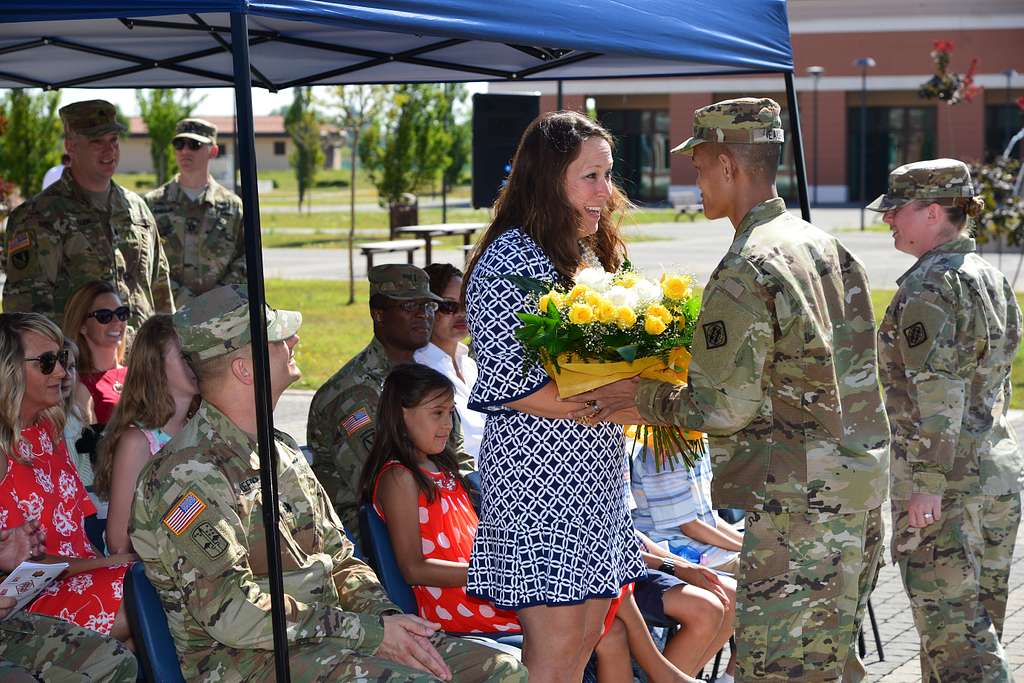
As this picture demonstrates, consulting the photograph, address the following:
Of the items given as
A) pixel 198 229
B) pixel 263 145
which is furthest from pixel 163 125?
pixel 263 145

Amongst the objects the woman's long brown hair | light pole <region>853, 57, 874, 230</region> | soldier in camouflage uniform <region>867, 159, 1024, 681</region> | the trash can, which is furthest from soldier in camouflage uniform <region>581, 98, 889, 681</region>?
light pole <region>853, 57, 874, 230</region>

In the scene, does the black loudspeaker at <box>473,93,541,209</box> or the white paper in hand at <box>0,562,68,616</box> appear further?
the black loudspeaker at <box>473,93,541,209</box>

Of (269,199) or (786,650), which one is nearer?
(786,650)

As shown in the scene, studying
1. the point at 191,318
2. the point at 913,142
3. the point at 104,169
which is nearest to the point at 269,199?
the point at 913,142

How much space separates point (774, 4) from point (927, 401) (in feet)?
5.91

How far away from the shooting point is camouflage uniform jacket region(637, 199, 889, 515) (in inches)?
133

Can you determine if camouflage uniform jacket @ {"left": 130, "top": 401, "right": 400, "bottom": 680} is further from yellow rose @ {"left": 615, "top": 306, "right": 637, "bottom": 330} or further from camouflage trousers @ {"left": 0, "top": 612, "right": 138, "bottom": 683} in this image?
yellow rose @ {"left": 615, "top": 306, "right": 637, "bottom": 330}

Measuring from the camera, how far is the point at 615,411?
369cm

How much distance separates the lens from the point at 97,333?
19.2 feet

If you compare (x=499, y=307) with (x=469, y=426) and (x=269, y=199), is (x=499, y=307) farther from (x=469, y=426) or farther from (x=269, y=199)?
(x=269, y=199)

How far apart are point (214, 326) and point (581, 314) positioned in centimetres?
99

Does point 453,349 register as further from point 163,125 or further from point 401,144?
point 163,125

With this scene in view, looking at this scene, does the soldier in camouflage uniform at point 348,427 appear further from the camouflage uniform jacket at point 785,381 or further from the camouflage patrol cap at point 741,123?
the camouflage patrol cap at point 741,123

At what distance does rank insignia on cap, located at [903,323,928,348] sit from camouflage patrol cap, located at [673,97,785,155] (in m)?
1.28
